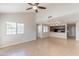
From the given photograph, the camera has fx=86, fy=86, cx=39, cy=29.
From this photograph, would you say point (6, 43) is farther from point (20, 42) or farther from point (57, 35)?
point (57, 35)

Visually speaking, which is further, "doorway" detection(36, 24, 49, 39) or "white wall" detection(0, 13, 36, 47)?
"doorway" detection(36, 24, 49, 39)

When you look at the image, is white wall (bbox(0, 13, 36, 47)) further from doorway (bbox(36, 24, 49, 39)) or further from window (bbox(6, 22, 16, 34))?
doorway (bbox(36, 24, 49, 39))

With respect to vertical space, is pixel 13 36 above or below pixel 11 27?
below

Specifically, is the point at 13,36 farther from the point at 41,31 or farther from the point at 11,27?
the point at 41,31

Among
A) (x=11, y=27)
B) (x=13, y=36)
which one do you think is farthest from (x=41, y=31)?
(x=11, y=27)

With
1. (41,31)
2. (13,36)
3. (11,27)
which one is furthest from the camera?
(41,31)

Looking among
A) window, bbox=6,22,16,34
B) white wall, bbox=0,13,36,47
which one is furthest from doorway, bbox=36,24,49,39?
window, bbox=6,22,16,34

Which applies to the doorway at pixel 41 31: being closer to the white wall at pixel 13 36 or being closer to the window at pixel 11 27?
the white wall at pixel 13 36

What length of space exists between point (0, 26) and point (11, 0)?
3.57 metres

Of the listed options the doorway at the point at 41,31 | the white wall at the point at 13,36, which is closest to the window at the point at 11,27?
the white wall at the point at 13,36

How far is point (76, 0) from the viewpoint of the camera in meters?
1.06

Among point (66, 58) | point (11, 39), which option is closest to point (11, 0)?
point (66, 58)

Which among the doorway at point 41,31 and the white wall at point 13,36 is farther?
the doorway at point 41,31

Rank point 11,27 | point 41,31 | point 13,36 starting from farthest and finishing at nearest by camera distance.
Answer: point 41,31 → point 13,36 → point 11,27
